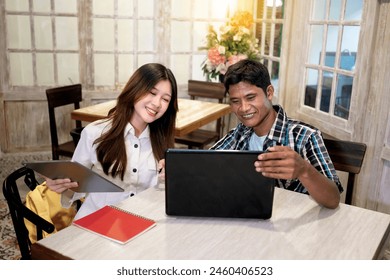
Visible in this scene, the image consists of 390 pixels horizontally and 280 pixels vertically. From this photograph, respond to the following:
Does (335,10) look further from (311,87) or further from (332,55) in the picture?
(311,87)

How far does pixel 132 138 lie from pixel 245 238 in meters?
0.72

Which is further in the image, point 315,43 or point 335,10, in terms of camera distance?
point 315,43

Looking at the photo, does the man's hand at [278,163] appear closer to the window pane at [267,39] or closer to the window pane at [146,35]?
the window pane at [267,39]

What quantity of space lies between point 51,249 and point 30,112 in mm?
2940

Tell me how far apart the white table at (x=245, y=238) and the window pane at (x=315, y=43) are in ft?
5.90

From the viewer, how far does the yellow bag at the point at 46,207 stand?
4.95ft

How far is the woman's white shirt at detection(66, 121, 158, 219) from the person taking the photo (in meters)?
1.66

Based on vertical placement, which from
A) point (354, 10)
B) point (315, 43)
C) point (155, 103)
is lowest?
point (155, 103)

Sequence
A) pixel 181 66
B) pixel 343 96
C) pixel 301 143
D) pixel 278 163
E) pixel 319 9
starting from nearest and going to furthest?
pixel 278 163 < pixel 301 143 < pixel 343 96 < pixel 319 9 < pixel 181 66

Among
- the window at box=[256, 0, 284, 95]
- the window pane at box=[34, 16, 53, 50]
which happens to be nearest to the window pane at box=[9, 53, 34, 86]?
the window pane at box=[34, 16, 53, 50]

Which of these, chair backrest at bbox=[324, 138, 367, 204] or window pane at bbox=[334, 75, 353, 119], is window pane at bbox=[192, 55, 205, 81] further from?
chair backrest at bbox=[324, 138, 367, 204]

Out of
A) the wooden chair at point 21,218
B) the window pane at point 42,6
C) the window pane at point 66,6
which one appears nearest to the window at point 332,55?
the wooden chair at point 21,218

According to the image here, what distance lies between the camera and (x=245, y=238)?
3.80 feet

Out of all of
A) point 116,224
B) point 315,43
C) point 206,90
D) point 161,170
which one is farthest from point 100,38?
point 116,224
